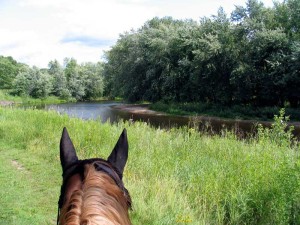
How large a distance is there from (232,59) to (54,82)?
4358 centimetres

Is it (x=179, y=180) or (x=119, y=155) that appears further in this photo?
(x=179, y=180)

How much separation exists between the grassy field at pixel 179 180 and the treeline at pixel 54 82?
45932 millimetres

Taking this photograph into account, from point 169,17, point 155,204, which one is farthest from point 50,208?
point 169,17

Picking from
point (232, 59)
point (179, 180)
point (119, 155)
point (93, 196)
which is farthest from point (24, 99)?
point (93, 196)

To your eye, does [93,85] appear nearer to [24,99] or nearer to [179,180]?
[24,99]

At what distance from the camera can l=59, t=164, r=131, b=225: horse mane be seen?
947 millimetres

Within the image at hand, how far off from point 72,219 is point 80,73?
7010 cm

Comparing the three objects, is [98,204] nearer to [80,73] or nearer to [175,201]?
[175,201]

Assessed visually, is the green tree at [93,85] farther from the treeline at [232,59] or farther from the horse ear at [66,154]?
the horse ear at [66,154]

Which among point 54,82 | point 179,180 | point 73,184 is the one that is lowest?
point 179,180

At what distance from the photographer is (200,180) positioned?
19.4ft

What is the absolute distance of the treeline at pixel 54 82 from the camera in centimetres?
5681

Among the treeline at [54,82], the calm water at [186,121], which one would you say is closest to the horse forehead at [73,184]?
the calm water at [186,121]

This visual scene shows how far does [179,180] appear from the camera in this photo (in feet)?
20.4
